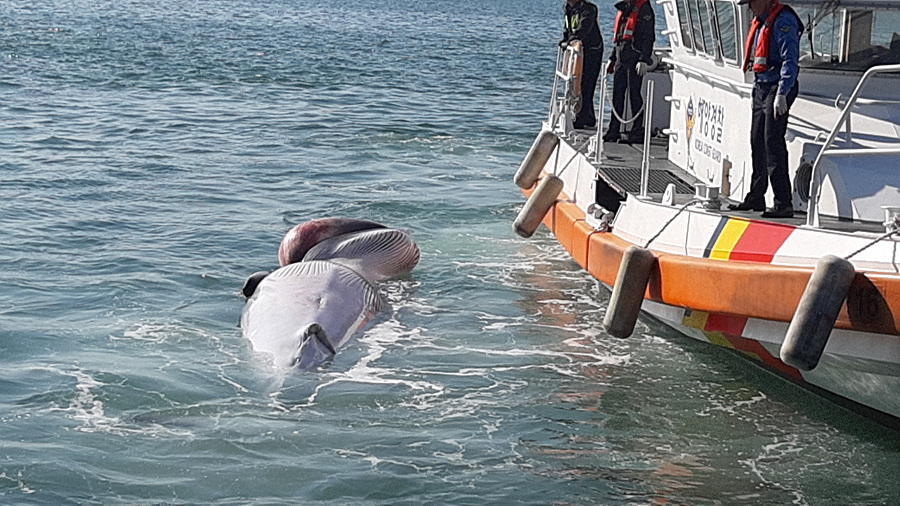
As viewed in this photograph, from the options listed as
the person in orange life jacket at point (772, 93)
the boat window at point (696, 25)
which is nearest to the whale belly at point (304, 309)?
the person in orange life jacket at point (772, 93)

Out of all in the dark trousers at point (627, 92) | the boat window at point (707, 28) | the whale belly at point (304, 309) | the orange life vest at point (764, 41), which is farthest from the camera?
the dark trousers at point (627, 92)

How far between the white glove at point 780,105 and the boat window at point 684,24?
6.64 feet

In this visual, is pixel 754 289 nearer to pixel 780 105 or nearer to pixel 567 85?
pixel 780 105

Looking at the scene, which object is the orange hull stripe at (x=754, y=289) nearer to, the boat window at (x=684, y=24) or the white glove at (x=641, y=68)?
the boat window at (x=684, y=24)

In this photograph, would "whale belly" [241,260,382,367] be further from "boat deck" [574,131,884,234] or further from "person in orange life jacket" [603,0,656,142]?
"person in orange life jacket" [603,0,656,142]

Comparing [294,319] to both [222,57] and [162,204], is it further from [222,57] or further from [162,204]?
[222,57]

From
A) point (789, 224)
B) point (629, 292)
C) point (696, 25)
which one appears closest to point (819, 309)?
point (789, 224)

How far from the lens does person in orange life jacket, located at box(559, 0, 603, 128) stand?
35.0ft

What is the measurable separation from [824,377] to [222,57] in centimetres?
2528

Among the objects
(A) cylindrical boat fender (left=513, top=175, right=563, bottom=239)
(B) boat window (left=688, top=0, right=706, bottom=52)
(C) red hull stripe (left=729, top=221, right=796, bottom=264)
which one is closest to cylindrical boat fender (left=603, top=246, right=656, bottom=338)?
(C) red hull stripe (left=729, top=221, right=796, bottom=264)

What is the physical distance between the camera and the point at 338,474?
5.78 meters

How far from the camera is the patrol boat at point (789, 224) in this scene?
18.2ft

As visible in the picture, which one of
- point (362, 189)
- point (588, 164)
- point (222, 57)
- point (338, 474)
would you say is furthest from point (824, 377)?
point (222, 57)

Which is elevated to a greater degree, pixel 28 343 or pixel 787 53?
pixel 787 53
